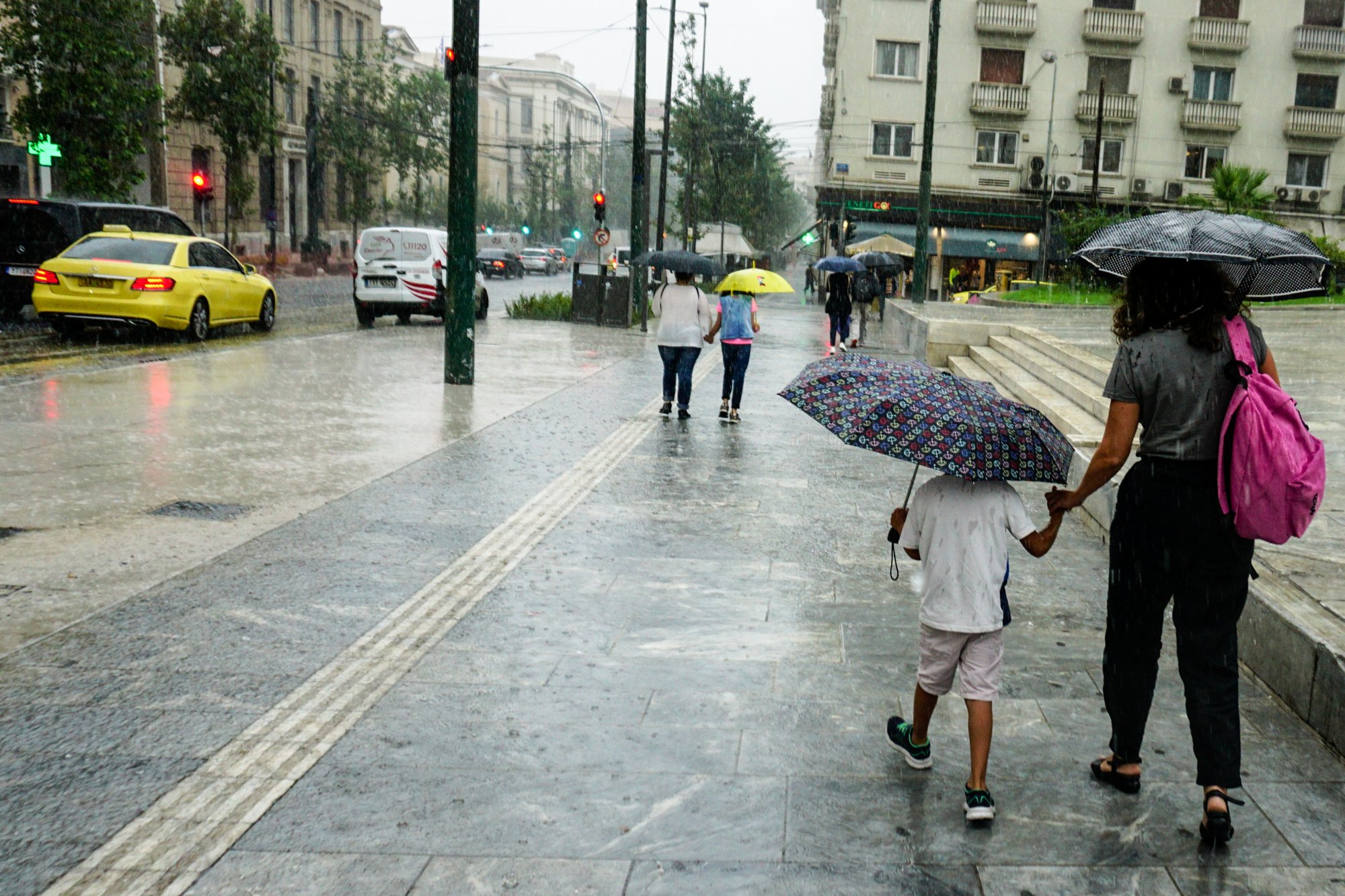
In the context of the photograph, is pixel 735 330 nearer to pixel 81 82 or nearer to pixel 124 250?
pixel 124 250

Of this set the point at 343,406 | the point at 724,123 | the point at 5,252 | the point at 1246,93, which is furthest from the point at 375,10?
the point at 343,406

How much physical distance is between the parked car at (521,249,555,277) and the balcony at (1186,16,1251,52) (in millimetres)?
31182

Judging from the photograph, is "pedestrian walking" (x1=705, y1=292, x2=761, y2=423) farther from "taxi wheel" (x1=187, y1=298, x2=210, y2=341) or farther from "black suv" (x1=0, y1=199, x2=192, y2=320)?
"black suv" (x1=0, y1=199, x2=192, y2=320)

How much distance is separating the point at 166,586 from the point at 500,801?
278 centimetres

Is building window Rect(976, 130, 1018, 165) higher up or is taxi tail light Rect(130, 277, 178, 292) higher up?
building window Rect(976, 130, 1018, 165)

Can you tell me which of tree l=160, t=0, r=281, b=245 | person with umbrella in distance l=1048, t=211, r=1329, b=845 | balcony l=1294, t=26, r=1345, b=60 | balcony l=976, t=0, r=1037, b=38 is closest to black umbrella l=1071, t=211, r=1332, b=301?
person with umbrella in distance l=1048, t=211, r=1329, b=845

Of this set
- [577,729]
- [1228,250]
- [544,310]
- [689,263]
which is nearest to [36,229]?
[544,310]

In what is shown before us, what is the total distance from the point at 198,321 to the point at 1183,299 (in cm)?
1575

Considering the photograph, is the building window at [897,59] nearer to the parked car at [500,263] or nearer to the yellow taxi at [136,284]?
the parked car at [500,263]

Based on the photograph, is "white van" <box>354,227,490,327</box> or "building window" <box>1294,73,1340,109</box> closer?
"white van" <box>354,227,490,327</box>

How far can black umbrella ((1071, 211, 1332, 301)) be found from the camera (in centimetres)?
374

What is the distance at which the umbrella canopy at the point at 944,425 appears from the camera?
3.70 m

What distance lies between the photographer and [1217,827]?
3600 mm

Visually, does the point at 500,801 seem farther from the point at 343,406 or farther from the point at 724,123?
the point at 724,123
